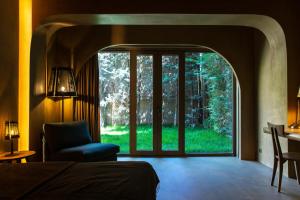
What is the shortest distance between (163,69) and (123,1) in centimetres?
238

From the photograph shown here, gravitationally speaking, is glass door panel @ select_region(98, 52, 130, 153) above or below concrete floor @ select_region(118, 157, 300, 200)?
above

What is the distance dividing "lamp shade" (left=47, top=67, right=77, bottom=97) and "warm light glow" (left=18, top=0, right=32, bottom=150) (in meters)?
0.83

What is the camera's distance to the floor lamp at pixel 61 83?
5.32 m

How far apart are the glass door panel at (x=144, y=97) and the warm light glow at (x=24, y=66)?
257cm

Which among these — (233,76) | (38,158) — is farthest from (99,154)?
(233,76)

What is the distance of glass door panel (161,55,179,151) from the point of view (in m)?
6.55

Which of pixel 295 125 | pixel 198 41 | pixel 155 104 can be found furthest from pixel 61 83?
pixel 295 125

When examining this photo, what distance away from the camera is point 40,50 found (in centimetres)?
495

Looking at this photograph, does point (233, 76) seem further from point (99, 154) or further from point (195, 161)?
point (99, 154)

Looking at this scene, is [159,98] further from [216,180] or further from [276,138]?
[276,138]

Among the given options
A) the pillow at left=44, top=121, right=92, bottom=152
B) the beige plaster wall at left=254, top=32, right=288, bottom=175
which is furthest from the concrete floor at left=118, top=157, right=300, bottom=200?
the pillow at left=44, top=121, right=92, bottom=152

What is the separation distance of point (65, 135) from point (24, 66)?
1269 mm

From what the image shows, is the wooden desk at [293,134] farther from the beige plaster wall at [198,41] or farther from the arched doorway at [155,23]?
the beige plaster wall at [198,41]

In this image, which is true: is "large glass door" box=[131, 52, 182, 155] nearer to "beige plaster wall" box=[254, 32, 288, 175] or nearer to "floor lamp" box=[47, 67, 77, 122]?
"floor lamp" box=[47, 67, 77, 122]
